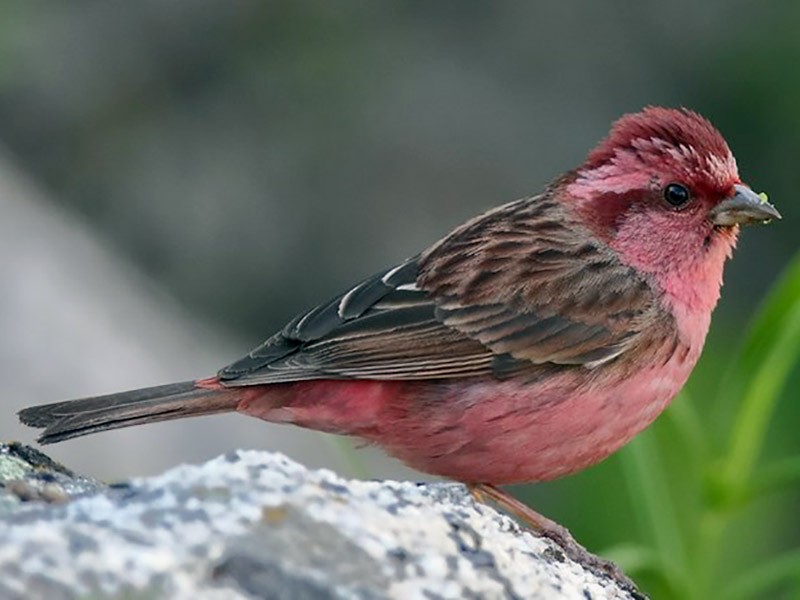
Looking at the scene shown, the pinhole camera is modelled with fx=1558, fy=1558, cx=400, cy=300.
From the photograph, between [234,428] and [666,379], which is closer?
[666,379]

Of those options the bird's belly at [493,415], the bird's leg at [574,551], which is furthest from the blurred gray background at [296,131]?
the bird's leg at [574,551]

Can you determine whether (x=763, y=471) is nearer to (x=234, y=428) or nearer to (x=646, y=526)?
(x=646, y=526)

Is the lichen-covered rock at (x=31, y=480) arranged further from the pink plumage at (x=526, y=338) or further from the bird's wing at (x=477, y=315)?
the bird's wing at (x=477, y=315)

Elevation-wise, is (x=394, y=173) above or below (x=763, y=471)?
above

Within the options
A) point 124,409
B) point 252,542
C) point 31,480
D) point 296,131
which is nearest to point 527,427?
point 124,409

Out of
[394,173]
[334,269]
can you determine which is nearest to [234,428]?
[334,269]

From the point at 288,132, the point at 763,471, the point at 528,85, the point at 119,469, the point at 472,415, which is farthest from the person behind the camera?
the point at 528,85
